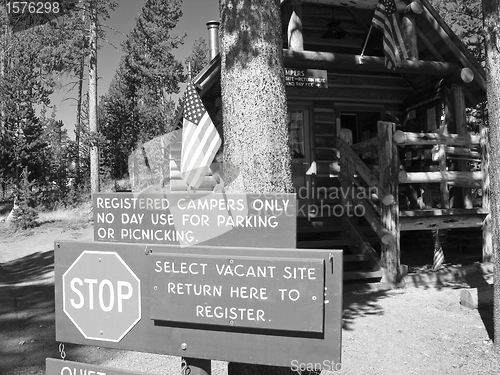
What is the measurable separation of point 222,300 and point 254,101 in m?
1.58

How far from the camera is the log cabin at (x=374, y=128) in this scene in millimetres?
7539

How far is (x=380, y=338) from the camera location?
5.08 metres

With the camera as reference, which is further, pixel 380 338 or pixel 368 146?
pixel 368 146

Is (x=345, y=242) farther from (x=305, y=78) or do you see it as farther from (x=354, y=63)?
(x=354, y=63)

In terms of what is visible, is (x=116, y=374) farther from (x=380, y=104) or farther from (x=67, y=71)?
(x=67, y=71)

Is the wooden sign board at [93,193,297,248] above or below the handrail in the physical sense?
below

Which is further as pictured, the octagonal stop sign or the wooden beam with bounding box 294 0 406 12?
the wooden beam with bounding box 294 0 406 12

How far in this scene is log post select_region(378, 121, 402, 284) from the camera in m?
7.43

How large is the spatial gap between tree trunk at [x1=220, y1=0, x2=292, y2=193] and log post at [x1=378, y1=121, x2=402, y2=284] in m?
Answer: 4.92

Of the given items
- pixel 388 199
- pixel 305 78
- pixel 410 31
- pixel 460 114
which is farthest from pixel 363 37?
pixel 388 199

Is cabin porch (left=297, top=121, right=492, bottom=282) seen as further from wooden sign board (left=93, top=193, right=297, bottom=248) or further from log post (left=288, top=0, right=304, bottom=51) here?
wooden sign board (left=93, top=193, right=297, bottom=248)

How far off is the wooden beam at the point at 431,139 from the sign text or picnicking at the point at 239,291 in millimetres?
6308

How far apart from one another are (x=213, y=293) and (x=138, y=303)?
40 centimetres

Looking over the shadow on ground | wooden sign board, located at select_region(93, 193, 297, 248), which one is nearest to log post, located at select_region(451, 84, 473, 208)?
the shadow on ground
